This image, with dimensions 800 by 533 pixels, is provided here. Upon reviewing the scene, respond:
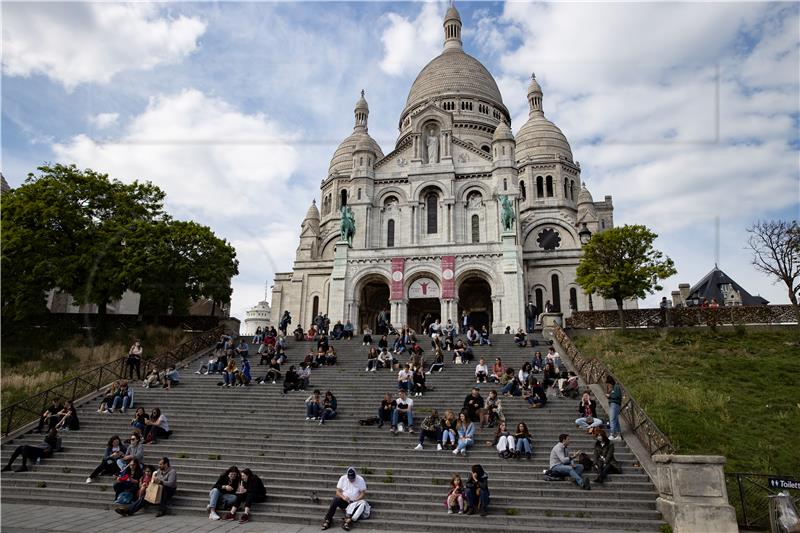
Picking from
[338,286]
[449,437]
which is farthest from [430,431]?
[338,286]

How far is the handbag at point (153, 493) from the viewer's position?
1031 cm

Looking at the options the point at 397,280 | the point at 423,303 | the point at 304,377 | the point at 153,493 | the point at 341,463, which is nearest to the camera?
the point at 153,493

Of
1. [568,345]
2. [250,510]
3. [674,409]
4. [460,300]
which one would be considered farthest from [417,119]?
[250,510]

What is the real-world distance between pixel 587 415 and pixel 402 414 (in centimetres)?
472

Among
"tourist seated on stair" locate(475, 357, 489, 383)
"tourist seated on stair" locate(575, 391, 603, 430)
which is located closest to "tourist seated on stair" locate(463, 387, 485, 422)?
"tourist seated on stair" locate(575, 391, 603, 430)

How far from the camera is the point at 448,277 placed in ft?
Answer: 106

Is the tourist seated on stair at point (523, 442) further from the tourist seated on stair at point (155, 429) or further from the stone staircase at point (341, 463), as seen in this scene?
the tourist seated on stair at point (155, 429)

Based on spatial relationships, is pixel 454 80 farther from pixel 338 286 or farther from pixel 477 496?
pixel 477 496

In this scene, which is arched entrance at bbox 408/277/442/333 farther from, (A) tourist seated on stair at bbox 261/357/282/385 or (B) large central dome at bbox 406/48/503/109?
(B) large central dome at bbox 406/48/503/109

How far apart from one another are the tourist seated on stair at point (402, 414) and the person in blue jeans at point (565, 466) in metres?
3.88

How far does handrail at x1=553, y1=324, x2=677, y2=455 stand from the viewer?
10844mm

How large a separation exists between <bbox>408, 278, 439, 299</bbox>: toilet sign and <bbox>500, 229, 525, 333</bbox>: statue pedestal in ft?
13.2

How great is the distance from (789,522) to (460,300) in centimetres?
2852

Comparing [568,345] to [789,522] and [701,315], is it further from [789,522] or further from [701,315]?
Result: [789,522]
